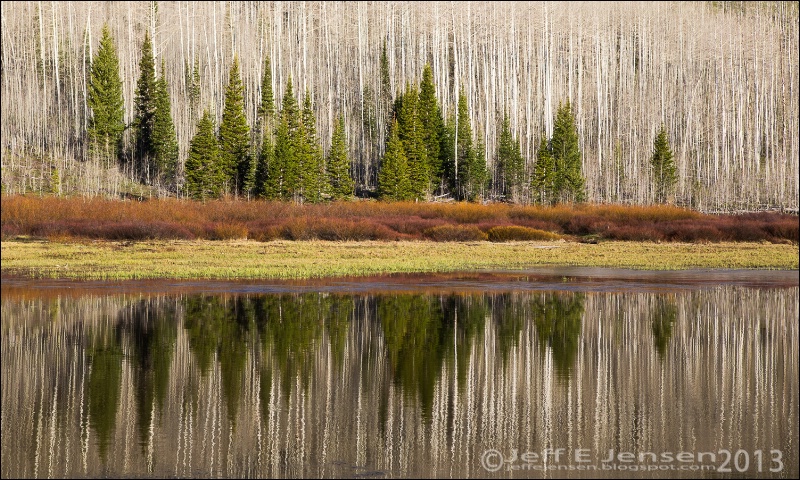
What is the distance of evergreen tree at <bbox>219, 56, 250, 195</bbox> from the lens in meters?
69.8

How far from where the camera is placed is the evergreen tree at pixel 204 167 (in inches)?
2625

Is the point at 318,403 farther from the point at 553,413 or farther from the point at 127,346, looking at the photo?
the point at 127,346

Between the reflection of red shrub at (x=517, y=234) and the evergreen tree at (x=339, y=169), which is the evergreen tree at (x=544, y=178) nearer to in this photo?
the evergreen tree at (x=339, y=169)

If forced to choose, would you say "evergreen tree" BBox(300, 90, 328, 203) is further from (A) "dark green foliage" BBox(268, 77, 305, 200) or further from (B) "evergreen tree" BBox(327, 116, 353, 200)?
(B) "evergreen tree" BBox(327, 116, 353, 200)

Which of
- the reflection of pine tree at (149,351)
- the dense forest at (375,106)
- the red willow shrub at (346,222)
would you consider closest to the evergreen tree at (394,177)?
the dense forest at (375,106)

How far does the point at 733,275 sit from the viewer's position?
31344mm

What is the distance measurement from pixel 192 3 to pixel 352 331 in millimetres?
98963

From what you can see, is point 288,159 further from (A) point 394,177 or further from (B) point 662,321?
(B) point 662,321

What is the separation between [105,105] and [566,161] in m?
40.1

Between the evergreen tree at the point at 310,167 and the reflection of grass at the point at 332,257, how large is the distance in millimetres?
26040

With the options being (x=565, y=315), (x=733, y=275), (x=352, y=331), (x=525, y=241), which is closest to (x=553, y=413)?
(x=352, y=331)

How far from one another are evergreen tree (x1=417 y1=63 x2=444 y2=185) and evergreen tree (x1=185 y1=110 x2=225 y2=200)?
1947cm

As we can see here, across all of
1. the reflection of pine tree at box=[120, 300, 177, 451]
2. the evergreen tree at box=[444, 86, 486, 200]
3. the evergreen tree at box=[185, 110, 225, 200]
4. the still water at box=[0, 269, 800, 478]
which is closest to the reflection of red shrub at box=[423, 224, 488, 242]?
the still water at box=[0, 269, 800, 478]

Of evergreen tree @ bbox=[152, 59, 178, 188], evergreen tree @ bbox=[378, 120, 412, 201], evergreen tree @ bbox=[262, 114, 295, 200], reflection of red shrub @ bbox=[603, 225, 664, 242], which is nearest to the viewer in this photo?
reflection of red shrub @ bbox=[603, 225, 664, 242]
